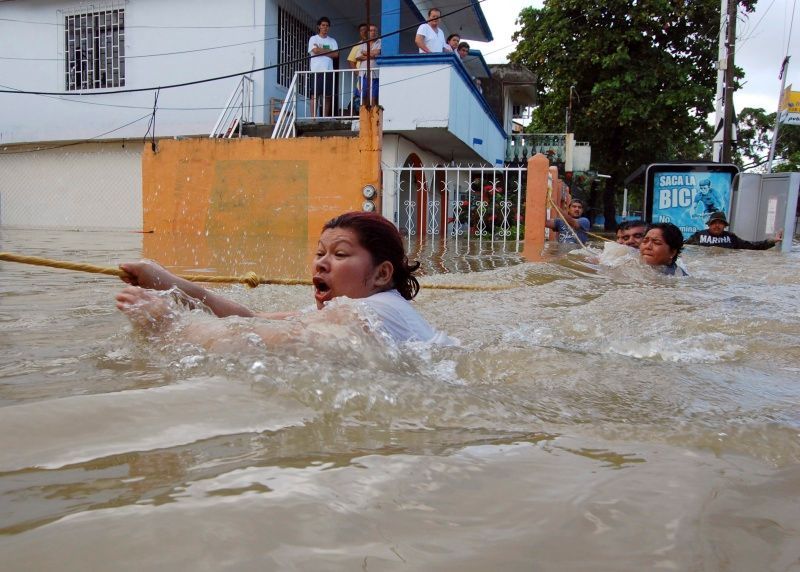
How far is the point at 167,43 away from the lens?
1342cm

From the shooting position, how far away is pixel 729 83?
16.7m

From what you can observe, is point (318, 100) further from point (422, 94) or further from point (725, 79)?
point (725, 79)

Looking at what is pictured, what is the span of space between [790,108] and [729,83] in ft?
21.8

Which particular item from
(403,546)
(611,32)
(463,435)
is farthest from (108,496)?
(611,32)

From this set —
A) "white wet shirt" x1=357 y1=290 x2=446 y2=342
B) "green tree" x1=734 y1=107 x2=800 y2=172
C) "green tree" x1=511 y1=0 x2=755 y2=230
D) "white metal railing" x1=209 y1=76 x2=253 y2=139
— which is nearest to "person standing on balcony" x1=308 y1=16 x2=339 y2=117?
"white metal railing" x1=209 y1=76 x2=253 y2=139

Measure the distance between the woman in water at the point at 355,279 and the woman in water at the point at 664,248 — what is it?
4.42 m

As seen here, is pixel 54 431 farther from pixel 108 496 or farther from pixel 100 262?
pixel 100 262

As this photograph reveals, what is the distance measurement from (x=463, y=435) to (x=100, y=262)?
19.6 ft

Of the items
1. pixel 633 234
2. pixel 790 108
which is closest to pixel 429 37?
pixel 633 234

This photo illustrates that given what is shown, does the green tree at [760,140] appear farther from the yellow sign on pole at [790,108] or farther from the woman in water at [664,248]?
the woman in water at [664,248]

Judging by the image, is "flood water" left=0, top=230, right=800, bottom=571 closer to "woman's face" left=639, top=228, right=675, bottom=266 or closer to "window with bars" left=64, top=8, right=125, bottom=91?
"woman's face" left=639, top=228, right=675, bottom=266

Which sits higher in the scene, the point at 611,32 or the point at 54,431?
the point at 611,32

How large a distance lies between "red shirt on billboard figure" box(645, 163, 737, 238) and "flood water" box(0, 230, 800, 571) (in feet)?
30.3

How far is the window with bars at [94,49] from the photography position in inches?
545
